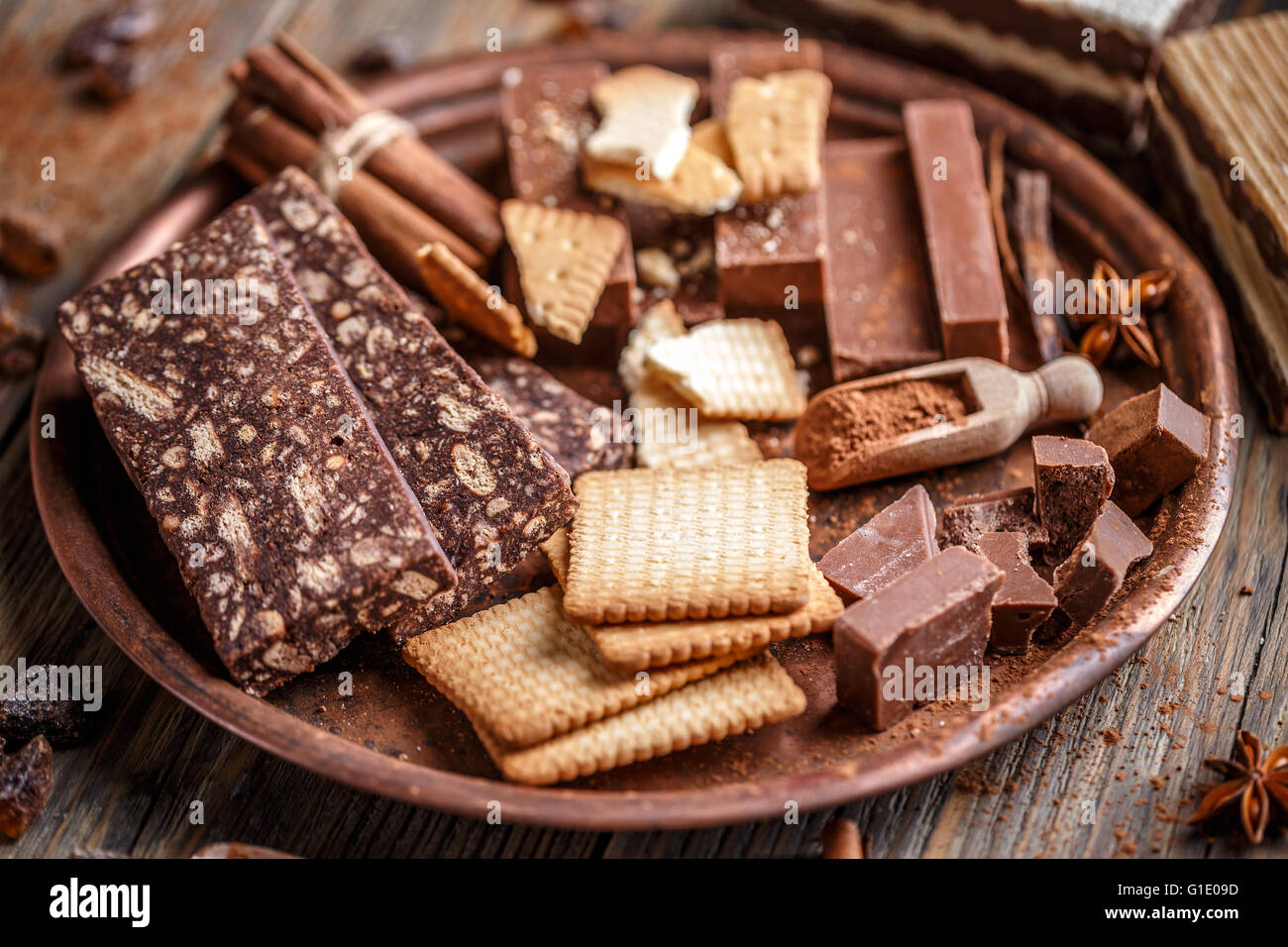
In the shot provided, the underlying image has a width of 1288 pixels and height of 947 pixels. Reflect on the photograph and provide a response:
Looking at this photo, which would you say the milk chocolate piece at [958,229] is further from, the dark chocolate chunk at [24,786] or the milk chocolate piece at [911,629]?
the dark chocolate chunk at [24,786]

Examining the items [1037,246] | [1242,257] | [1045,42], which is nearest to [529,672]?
[1037,246]

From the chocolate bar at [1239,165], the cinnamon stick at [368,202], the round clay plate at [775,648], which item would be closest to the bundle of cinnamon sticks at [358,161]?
the cinnamon stick at [368,202]

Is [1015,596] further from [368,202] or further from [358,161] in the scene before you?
[358,161]

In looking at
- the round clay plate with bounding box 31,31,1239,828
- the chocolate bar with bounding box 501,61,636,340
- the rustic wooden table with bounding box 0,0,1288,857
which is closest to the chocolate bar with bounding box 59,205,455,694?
the round clay plate with bounding box 31,31,1239,828

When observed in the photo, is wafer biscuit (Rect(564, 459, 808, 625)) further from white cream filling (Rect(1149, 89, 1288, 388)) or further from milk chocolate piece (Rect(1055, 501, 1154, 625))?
white cream filling (Rect(1149, 89, 1288, 388))
